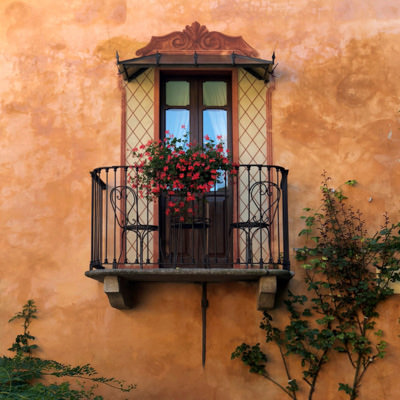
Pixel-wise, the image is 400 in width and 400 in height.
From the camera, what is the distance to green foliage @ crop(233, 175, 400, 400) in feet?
28.7

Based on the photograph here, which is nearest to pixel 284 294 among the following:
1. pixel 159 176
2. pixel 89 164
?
pixel 159 176

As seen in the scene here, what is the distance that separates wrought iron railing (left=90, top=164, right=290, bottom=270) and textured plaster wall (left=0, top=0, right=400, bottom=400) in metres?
0.23

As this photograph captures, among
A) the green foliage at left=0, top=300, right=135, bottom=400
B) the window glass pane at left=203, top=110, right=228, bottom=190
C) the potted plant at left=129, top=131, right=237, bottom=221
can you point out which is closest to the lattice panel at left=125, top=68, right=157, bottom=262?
the potted plant at left=129, top=131, right=237, bottom=221

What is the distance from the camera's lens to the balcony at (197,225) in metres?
8.88

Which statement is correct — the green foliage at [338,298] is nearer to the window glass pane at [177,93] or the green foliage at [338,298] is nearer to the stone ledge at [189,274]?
the stone ledge at [189,274]

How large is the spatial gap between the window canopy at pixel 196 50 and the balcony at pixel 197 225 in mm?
1190

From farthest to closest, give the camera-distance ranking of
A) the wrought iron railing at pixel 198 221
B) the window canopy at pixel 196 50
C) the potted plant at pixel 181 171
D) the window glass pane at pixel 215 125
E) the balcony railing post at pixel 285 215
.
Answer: the window glass pane at pixel 215 125 → the window canopy at pixel 196 50 → the wrought iron railing at pixel 198 221 → the balcony railing post at pixel 285 215 → the potted plant at pixel 181 171

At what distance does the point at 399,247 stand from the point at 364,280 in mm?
533

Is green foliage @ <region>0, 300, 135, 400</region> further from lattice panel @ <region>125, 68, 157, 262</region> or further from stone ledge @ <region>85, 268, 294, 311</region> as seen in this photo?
lattice panel @ <region>125, 68, 157, 262</region>

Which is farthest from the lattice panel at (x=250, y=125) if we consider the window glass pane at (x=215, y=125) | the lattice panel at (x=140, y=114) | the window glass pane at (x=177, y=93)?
the lattice panel at (x=140, y=114)

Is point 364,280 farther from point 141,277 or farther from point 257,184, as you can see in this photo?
point 141,277

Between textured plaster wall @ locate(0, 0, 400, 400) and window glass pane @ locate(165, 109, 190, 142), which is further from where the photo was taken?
window glass pane @ locate(165, 109, 190, 142)

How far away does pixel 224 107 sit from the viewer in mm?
9766

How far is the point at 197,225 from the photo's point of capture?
29.2ft
